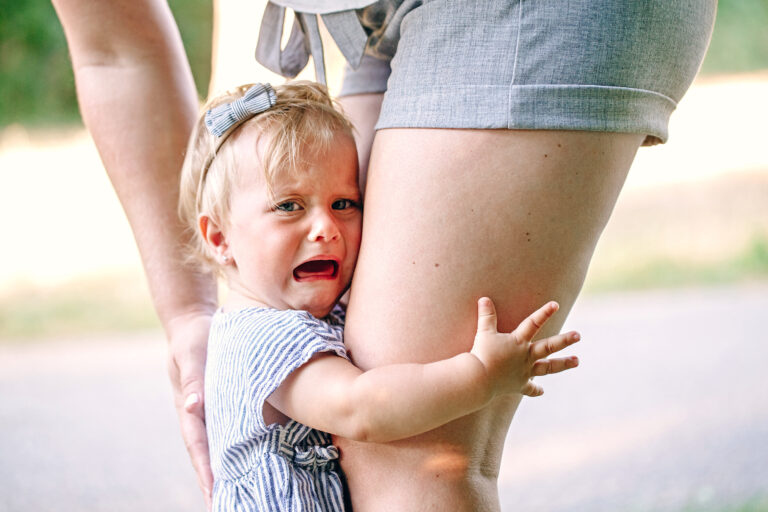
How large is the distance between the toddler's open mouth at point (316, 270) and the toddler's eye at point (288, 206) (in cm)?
9

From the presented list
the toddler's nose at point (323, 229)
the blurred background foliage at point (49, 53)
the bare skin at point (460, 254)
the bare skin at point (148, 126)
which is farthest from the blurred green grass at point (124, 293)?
the blurred background foliage at point (49, 53)

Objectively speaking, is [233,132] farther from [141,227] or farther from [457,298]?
[457,298]

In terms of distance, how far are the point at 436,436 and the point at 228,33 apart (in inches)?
60.1

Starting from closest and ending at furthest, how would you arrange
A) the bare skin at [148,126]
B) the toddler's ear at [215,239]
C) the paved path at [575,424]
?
the toddler's ear at [215,239] < the bare skin at [148,126] < the paved path at [575,424]

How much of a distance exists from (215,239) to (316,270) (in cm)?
20

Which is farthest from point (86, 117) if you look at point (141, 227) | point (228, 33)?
point (228, 33)

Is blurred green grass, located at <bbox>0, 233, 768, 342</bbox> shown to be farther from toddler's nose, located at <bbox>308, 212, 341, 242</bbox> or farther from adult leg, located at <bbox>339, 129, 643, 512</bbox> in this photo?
adult leg, located at <bbox>339, 129, 643, 512</bbox>

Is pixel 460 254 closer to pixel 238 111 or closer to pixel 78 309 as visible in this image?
pixel 238 111

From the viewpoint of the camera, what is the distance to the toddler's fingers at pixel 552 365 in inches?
41.7

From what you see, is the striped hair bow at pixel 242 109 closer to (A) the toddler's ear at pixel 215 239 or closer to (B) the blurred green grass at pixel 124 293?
(A) the toddler's ear at pixel 215 239

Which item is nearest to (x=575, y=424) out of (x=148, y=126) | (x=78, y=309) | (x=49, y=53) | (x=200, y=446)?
(x=200, y=446)

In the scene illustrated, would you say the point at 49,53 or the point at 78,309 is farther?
the point at 49,53

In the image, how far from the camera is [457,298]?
1040 mm

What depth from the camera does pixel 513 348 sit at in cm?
103
